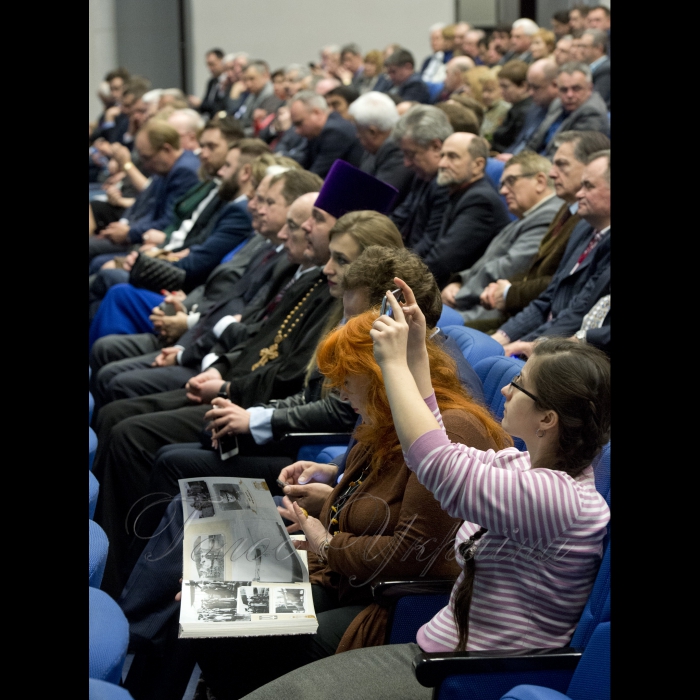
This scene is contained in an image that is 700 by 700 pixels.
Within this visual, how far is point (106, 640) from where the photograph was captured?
4.45 feet

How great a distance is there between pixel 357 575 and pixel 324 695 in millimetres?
278

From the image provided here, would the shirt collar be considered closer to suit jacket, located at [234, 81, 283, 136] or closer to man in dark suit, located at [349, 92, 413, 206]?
man in dark suit, located at [349, 92, 413, 206]

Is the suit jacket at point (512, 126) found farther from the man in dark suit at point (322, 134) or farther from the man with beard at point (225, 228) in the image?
the man with beard at point (225, 228)

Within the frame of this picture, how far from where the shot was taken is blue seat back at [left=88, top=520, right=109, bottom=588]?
5.53 ft

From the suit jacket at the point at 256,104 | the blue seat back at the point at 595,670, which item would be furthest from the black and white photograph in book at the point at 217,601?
the suit jacket at the point at 256,104

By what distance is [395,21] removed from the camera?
13.0m

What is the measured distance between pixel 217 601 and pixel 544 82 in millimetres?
5920

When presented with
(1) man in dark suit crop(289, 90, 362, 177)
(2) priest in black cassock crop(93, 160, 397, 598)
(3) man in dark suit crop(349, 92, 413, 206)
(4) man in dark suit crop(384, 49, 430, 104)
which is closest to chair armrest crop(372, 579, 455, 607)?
(2) priest in black cassock crop(93, 160, 397, 598)

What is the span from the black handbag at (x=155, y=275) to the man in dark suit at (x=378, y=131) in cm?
139
